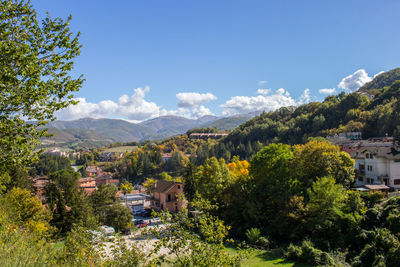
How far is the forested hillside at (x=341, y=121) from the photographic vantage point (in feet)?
256

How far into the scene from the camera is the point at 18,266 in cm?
552

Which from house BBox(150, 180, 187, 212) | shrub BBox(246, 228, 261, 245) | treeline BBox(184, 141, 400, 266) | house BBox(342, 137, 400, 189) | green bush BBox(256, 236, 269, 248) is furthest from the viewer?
house BBox(150, 180, 187, 212)

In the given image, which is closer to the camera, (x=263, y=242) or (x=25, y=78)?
(x=25, y=78)

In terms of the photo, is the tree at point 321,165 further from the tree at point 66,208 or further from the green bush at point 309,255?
the tree at point 66,208

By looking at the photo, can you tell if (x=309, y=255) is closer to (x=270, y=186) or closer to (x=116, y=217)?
(x=270, y=186)

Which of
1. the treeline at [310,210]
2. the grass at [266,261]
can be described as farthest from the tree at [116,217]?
the grass at [266,261]

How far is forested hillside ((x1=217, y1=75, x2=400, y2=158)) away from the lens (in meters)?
78.0

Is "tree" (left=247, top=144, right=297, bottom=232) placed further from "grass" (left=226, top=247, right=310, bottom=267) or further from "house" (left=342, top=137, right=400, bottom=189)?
"house" (left=342, top=137, right=400, bottom=189)

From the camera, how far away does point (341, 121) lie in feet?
313

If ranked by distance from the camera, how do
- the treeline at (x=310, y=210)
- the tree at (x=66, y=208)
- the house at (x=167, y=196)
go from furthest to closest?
the house at (x=167, y=196), the tree at (x=66, y=208), the treeline at (x=310, y=210)

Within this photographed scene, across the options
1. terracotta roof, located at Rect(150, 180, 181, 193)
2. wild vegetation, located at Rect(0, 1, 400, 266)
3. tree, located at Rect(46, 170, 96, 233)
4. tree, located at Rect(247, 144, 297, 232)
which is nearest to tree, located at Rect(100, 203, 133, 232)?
wild vegetation, located at Rect(0, 1, 400, 266)

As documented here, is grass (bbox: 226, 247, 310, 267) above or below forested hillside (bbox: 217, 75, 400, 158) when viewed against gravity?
below

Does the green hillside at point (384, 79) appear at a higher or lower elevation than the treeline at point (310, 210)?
higher

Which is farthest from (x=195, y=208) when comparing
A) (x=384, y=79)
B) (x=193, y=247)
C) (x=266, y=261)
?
(x=384, y=79)
